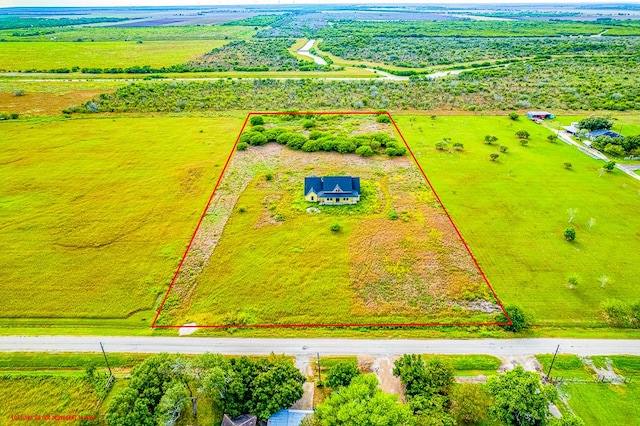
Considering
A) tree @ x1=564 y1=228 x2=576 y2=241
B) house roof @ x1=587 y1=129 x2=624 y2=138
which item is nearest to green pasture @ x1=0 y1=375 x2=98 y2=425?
tree @ x1=564 y1=228 x2=576 y2=241

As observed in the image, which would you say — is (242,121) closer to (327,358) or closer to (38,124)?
(38,124)

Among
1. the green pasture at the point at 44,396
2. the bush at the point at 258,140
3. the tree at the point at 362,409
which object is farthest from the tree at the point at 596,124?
the green pasture at the point at 44,396

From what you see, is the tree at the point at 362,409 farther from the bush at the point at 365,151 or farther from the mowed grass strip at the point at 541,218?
the bush at the point at 365,151

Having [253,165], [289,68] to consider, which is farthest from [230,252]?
[289,68]

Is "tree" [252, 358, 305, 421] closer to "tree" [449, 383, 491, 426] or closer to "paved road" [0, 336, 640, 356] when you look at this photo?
"paved road" [0, 336, 640, 356]

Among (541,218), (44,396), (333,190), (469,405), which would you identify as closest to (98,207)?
(44,396)

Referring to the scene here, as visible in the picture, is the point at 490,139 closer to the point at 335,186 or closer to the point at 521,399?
the point at 335,186
